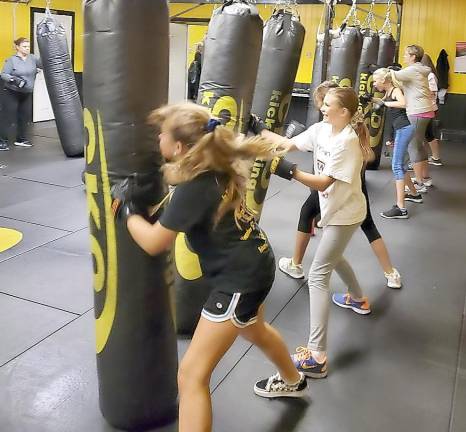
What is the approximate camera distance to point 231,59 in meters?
2.88

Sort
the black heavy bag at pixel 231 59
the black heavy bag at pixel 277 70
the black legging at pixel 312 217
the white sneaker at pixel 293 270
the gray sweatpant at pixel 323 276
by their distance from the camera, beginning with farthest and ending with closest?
1. the white sneaker at pixel 293 270
2. the black heavy bag at pixel 277 70
3. the black legging at pixel 312 217
4. the black heavy bag at pixel 231 59
5. the gray sweatpant at pixel 323 276

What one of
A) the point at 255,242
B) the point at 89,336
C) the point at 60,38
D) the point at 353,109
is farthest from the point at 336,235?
the point at 60,38

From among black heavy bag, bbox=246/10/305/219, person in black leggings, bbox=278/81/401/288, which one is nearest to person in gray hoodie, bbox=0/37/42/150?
black heavy bag, bbox=246/10/305/219

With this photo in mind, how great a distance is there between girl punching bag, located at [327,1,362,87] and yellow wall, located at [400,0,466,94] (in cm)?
549

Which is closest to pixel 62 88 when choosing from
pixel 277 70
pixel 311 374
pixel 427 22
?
pixel 277 70

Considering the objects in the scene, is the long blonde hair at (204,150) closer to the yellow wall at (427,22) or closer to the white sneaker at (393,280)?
the white sneaker at (393,280)

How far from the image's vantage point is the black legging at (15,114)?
322 inches

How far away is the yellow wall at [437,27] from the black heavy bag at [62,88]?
654 centimetres

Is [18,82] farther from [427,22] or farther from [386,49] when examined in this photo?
[427,22]

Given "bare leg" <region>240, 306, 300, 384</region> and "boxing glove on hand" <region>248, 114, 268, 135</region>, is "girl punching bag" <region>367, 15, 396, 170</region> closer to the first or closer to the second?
"boxing glove on hand" <region>248, 114, 268, 135</region>

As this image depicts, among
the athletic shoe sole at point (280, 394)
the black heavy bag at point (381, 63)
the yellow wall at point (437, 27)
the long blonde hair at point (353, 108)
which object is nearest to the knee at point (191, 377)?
the athletic shoe sole at point (280, 394)

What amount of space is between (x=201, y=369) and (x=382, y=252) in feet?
6.93

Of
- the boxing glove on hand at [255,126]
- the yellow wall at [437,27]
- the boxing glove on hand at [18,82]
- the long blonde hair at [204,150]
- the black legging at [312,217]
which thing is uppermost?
the yellow wall at [437,27]

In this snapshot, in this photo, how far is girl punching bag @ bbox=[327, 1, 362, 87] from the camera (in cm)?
584
